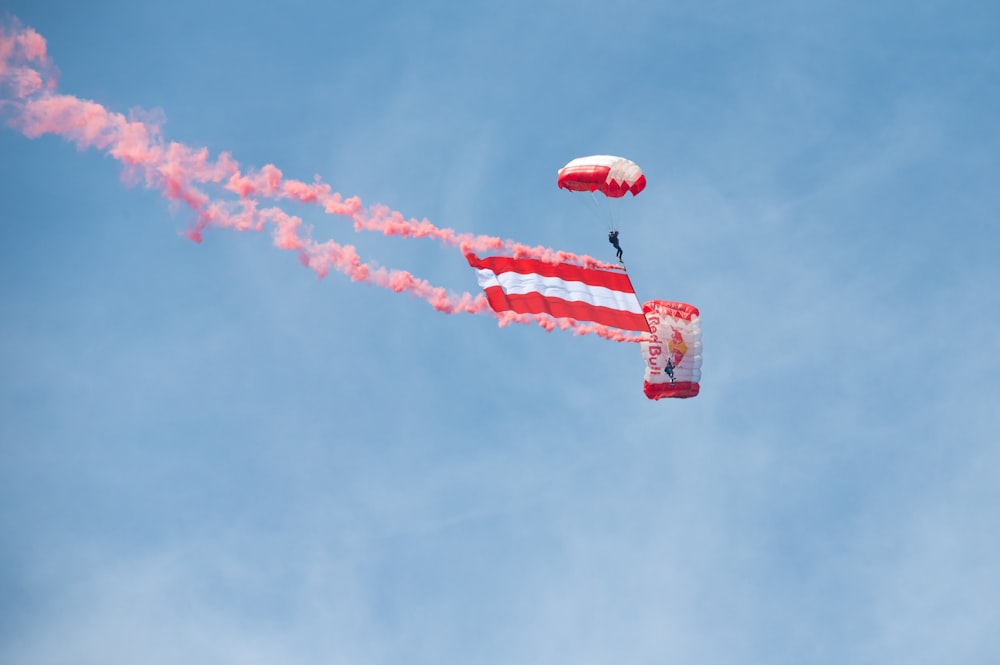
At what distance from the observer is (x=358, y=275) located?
5762cm

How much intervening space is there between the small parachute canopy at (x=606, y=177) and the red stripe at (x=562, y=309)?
4434 mm

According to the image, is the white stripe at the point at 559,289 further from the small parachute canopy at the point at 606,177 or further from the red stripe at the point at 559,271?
the small parachute canopy at the point at 606,177

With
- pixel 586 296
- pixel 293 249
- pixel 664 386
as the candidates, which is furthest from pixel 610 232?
pixel 293 249

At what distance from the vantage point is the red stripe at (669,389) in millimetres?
62688

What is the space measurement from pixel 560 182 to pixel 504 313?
5.58m

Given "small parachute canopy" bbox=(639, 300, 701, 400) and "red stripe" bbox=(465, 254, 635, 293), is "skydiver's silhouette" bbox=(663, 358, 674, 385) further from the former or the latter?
"red stripe" bbox=(465, 254, 635, 293)

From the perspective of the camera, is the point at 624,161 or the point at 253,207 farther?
the point at 624,161

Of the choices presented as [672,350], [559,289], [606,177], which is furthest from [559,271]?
[672,350]

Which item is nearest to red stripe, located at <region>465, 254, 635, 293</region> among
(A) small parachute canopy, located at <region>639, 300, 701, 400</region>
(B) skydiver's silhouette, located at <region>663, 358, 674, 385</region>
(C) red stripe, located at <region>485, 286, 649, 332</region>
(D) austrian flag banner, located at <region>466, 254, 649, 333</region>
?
(D) austrian flag banner, located at <region>466, 254, 649, 333</region>

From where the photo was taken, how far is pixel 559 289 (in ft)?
197

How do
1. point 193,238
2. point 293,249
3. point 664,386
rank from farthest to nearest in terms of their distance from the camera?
point 664,386 < point 293,249 < point 193,238

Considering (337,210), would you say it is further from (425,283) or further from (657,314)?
(657,314)

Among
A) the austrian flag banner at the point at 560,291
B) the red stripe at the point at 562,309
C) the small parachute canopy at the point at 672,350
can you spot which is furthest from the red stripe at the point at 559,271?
the small parachute canopy at the point at 672,350

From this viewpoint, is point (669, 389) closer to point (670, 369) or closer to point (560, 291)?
point (670, 369)
